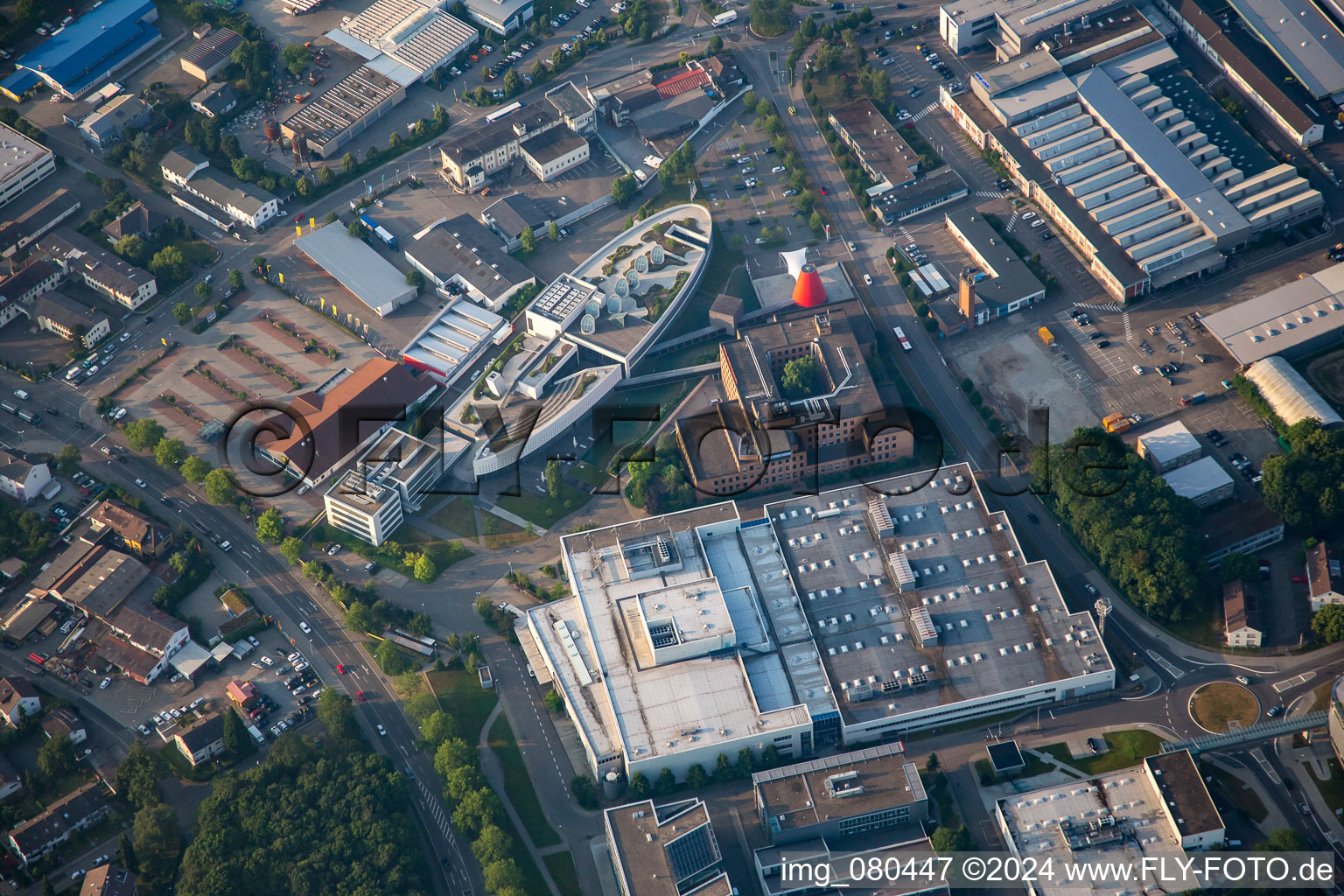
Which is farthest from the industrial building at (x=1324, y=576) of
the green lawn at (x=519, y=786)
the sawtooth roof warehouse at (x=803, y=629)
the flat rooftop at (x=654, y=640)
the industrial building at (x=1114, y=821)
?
the green lawn at (x=519, y=786)

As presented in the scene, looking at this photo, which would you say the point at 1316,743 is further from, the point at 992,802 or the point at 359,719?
the point at 359,719

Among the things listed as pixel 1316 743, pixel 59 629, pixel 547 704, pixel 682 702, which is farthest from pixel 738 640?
pixel 59 629

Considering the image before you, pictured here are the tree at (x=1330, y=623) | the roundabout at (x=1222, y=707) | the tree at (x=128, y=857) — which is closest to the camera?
the tree at (x=128, y=857)

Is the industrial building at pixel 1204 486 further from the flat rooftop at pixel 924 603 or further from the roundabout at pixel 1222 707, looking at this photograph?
the roundabout at pixel 1222 707

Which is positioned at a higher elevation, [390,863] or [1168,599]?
[1168,599]

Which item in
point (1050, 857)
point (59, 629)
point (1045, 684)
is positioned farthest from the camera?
point (59, 629)

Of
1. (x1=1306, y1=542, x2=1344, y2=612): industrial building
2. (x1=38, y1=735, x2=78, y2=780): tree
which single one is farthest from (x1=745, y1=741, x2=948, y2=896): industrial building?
(x1=38, y1=735, x2=78, y2=780): tree
